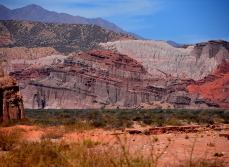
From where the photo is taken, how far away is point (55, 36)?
14038 cm

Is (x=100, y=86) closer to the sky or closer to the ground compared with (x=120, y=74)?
closer to the ground

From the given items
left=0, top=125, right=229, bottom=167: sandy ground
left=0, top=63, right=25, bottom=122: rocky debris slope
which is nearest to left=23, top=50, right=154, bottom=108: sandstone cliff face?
left=0, top=63, right=25, bottom=122: rocky debris slope

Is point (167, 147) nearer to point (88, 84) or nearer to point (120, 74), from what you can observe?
point (88, 84)

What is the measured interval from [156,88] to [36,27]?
255 feet

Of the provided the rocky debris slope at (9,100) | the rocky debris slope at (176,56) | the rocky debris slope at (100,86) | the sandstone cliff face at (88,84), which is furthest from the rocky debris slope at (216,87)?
the rocky debris slope at (9,100)

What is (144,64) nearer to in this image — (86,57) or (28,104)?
(86,57)

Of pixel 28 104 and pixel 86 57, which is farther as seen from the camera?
pixel 86 57

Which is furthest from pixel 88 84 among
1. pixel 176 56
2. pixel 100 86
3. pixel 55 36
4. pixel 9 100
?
pixel 9 100

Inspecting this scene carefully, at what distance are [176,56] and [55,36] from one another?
58547mm

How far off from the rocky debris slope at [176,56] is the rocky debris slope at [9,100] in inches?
3430

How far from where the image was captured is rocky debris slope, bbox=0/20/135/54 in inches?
5157

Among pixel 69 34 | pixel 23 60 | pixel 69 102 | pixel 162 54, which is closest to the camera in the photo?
pixel 69 102

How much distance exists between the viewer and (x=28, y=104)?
292 feet

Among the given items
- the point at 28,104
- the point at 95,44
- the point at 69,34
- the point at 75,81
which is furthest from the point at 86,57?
the point at 69,34
